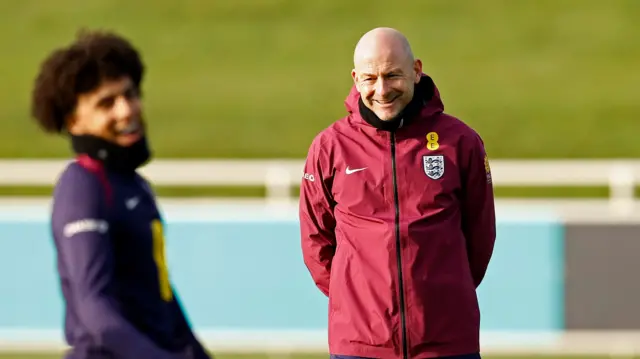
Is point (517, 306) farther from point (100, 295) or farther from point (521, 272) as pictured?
point (100, 295)

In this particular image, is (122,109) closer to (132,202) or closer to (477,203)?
(132,202)

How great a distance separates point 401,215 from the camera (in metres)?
4.79

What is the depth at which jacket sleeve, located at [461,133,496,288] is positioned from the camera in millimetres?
4938

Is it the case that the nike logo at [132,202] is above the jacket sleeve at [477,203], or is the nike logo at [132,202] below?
above

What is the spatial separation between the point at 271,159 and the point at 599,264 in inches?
398

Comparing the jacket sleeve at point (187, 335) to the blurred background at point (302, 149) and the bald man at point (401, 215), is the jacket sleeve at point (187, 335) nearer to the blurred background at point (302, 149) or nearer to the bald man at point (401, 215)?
the bald man at point (401, 215)

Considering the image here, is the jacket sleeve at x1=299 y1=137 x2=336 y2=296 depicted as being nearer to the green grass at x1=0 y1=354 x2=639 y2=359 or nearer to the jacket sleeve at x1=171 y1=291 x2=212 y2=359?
the jacket sleeve at x1=171 y1=291 x2=212 y2=359

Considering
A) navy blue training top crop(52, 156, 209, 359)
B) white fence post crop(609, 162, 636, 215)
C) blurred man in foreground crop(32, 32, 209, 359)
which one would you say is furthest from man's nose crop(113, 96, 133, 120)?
white fence post crop(609, 162, 636, 215)

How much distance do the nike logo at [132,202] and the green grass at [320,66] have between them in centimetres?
1553

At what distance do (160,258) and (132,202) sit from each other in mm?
171

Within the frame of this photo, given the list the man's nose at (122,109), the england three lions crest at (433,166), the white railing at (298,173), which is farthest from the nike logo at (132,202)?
the white railing at (298,173)

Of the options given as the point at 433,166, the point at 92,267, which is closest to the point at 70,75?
the point at 92,267

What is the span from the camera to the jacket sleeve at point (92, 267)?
11.1ft

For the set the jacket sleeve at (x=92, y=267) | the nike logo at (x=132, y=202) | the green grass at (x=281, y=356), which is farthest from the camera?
the green grass at (x=281, y=356)
